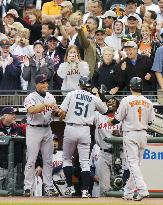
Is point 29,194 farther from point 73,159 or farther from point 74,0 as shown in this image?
point 74,0

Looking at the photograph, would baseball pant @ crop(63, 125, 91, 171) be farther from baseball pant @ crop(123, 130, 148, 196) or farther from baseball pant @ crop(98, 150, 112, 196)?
baseball pant @ crop(123, 130, 148, 196)

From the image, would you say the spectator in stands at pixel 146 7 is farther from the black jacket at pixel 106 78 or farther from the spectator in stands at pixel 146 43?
the black jacket at pixel 106 78

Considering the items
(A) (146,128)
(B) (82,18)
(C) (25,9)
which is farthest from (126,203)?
(C) (25,9)

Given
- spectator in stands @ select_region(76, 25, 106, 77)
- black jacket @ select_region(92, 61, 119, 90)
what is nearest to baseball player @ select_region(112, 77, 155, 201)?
black jacket @ select_region(92, 61, 119, 90)

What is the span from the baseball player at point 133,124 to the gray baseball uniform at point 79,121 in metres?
0.66

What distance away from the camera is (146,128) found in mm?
18234

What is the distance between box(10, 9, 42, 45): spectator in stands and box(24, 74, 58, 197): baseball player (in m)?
4.73

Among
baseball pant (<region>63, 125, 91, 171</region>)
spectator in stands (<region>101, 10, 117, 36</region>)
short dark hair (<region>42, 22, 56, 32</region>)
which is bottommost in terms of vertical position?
baseball pant (<region>63, 125, 91, 171</region>)

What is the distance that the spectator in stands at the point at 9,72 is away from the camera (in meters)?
20.6

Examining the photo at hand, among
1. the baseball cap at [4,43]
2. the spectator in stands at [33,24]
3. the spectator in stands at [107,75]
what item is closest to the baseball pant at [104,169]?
the spectator in stands at [107,75]

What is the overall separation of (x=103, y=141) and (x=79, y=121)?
2.76 ft

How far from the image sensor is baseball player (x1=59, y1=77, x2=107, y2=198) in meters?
18.6

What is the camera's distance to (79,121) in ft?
61.0

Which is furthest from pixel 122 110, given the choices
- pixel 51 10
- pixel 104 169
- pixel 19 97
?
pixel 51 10
